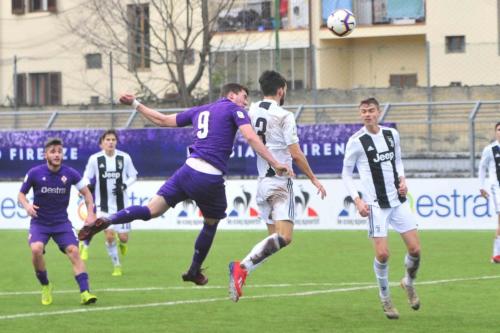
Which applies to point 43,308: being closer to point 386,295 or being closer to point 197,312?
point 197,312

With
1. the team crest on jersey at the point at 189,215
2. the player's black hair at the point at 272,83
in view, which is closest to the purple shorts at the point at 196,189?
the player's black hair at the point at 272,83

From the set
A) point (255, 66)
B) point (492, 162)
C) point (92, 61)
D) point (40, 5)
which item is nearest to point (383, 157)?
point (492, 162)

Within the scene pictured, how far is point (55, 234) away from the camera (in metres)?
14.0

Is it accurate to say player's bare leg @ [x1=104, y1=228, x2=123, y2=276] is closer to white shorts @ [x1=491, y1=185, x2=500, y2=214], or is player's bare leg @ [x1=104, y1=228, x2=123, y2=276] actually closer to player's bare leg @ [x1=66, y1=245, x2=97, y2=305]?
player's bare leg @ [x1=66, y1=245, x2=97, y2=305]

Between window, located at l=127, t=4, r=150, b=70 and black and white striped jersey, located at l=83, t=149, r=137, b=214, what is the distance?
17.9m

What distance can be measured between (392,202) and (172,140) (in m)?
17.4

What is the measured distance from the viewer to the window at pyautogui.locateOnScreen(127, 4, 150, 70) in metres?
38.3

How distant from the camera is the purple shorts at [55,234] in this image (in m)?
13.9

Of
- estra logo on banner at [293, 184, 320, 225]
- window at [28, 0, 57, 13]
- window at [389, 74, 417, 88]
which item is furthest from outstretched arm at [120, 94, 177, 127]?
window at [28, 0, 57, 13]

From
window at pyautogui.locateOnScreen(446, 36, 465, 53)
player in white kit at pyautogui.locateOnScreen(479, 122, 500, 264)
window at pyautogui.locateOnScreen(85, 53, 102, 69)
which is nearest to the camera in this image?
player in white kit at pyautogui.locateOnScreen(479, 122, 500, 264)

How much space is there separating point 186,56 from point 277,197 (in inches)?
1018

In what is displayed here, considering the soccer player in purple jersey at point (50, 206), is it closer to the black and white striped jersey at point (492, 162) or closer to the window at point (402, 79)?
the black and white striped jersey at point (492, 162)

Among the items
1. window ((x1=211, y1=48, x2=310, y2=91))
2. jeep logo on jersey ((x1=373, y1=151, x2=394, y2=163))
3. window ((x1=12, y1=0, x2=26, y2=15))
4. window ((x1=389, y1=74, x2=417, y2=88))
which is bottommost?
jeep logo on jersey ((x1=373, y1=151, x2=394, y2=163))

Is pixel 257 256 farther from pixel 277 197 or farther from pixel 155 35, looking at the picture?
pixel 155 35
